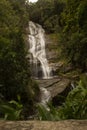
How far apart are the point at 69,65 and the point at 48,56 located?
273 centimetres

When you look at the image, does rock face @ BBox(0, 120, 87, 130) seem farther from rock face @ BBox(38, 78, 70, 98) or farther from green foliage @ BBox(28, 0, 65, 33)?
green foliage @ BBox(28, 0, 65, 33)

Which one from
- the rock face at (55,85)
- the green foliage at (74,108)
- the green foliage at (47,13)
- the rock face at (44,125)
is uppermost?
the green foliage at (47,13)

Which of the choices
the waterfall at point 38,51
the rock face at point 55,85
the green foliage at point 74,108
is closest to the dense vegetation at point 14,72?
the rock face at point 55,85

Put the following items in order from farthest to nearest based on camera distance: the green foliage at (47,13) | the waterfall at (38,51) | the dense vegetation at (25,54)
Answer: the green foliage at (47,13), the waterfall at (38,51), the dense vegetation at (25,54)

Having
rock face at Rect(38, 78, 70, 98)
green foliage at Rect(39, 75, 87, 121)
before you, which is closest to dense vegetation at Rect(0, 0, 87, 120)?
green foliage at Rect(39, 75, 87, 121)

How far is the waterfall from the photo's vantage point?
84.5ft

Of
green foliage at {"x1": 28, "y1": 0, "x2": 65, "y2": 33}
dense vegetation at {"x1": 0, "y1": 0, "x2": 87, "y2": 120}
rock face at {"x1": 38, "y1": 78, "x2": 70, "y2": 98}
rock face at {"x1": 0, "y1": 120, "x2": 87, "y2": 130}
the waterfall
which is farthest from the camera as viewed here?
green foliage at {"x1": 28, "y1": 0, "x2": 65, "y2": 33}

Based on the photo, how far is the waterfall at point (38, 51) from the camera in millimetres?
25766

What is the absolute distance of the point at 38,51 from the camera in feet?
97.5

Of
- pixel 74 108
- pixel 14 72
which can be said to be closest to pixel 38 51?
pixel 14 72

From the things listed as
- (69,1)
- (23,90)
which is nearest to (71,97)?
(69,1)

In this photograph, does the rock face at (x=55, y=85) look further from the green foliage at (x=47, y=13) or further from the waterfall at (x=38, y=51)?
the green foliage at (x=47, y=13)

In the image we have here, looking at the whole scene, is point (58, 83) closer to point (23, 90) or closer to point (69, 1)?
point (23, 90)

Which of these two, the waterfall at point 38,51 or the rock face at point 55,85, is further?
the waterfall at point 38,51
